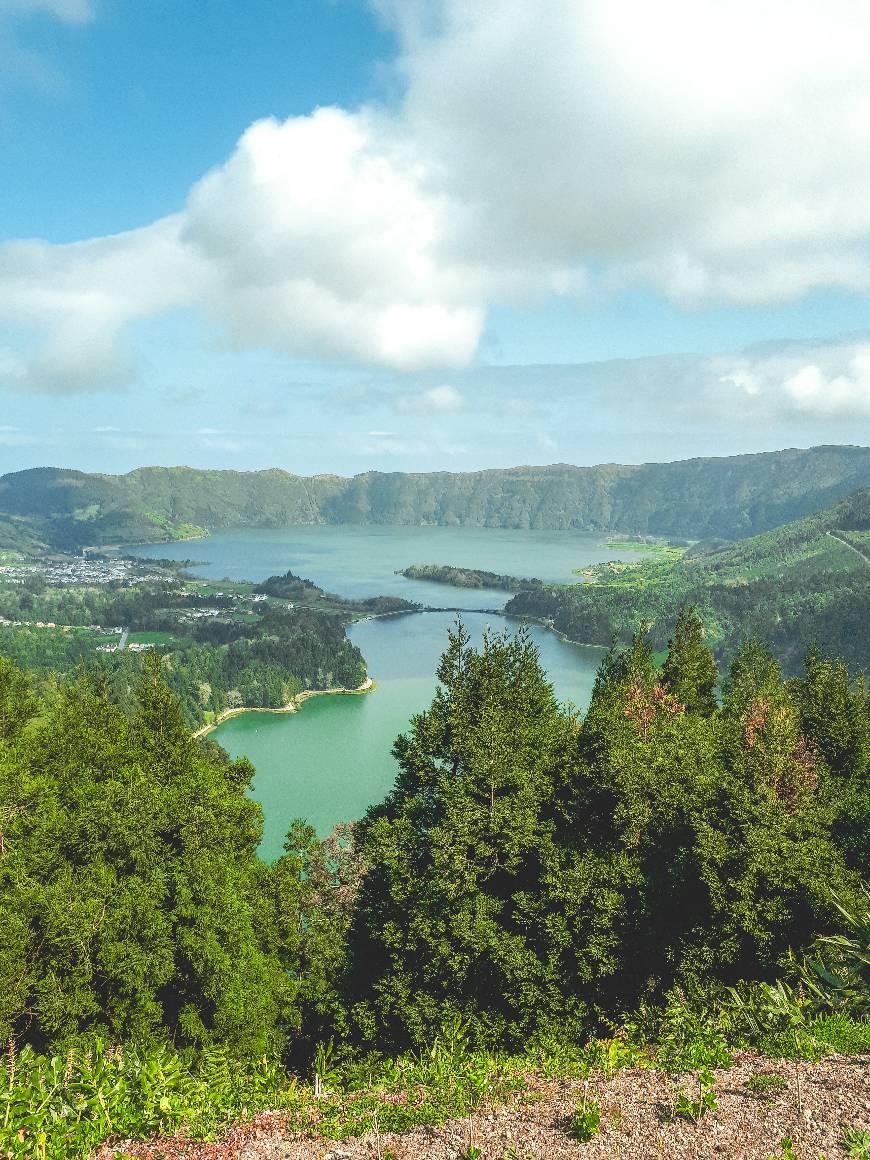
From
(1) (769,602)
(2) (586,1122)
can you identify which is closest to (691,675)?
(2) (586,1122)

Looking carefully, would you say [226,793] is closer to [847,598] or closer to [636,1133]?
[636,1133]

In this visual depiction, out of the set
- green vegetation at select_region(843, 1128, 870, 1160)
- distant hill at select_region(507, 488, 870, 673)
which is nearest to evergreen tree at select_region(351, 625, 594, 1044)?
green vegetation at select_region(843, 1128, 870, 1160)

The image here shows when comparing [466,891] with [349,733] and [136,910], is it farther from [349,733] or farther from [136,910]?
[349,733]

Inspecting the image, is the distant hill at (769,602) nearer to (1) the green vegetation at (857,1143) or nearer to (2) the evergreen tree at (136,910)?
(2) the evergreen tree at (136,910)

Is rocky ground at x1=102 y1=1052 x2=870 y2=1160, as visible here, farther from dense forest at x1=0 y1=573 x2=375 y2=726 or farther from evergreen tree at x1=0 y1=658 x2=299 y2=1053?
dense forest at x1=0 y1=573 x2=375 y2=726

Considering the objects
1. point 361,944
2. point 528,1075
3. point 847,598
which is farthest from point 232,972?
point 847,598

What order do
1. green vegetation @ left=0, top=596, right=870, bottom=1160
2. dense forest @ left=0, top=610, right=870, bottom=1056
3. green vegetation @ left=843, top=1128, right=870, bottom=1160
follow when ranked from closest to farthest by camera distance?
green vegetation @ left=843, top=1128, right=870, bottom=1160
green vegetation @ left=0, top=596, right=870, bottom=1160
dense forest @ left=0, top=610, right=870, bottom=1056
